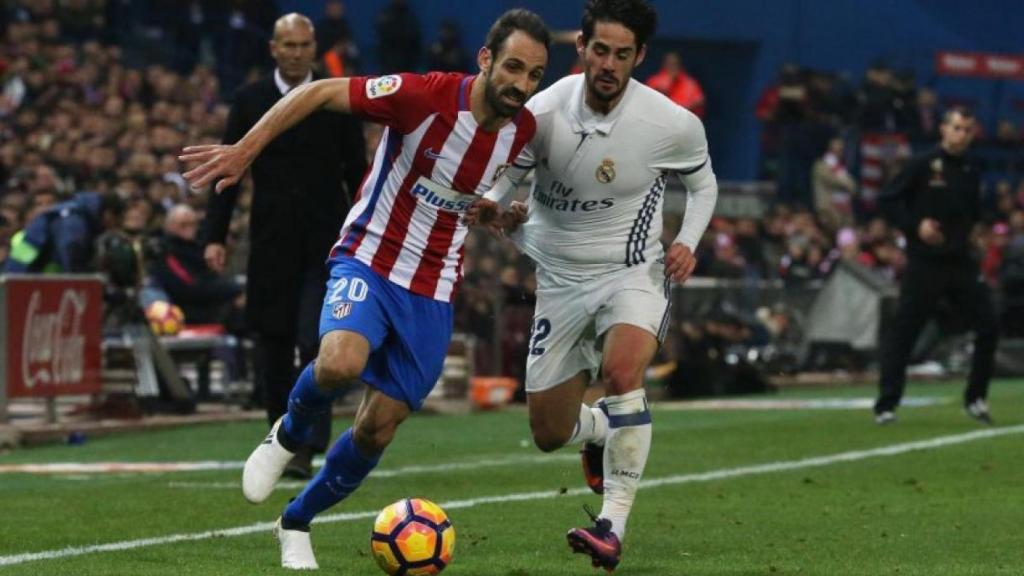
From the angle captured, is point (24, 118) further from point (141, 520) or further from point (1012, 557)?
point (1012, 557)

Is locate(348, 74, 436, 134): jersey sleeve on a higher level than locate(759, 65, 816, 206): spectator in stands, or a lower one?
higher

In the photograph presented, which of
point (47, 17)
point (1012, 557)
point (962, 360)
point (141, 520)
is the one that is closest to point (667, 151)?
point (1012, 557)

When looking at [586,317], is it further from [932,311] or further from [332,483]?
[932,311]

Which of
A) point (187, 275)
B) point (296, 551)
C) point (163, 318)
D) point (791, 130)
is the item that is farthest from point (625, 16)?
point (791, 130)

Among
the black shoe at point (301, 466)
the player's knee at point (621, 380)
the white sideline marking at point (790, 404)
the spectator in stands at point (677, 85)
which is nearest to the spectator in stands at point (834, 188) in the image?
the spectator in stands at point (677, 85)

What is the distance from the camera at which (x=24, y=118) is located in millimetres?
23688

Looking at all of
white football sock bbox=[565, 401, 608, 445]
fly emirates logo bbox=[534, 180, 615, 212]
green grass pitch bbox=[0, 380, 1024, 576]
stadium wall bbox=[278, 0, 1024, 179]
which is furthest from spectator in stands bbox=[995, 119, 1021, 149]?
fly emirates logo bbox=[534, 180, 615, 212]

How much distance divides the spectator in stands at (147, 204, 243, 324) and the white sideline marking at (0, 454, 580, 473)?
468 cm

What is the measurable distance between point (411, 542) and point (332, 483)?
1.55ft

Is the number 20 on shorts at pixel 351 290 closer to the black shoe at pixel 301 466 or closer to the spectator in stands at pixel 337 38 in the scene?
the black shoe at pixel 301 466

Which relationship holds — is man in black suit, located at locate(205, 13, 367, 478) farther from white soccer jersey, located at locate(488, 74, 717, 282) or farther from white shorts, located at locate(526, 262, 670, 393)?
white soccer jersey, located at locate(488, 74, 717, 282)

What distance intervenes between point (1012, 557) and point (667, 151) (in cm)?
209

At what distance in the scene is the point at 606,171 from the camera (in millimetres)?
8961

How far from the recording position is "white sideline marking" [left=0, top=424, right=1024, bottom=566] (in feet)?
27.8
